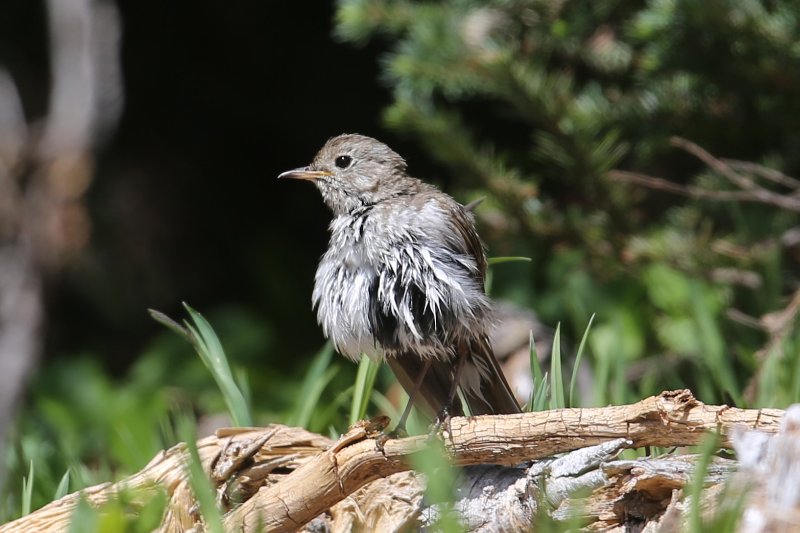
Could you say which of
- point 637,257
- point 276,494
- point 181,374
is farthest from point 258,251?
point 276,494

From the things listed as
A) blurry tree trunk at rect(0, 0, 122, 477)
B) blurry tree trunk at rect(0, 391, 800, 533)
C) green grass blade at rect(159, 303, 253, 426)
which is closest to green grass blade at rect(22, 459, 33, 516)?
blurry tree trunk at rect(0, 391, 800, 533)

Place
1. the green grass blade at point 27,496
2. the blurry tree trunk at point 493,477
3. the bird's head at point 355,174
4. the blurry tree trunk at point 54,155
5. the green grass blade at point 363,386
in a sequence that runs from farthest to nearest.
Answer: the blurry tree trunk at point 54,155
the bird's head at point 355,174
the green grass blade at point 363,386
the green grass blade at point 27,496
the blurry tree trunk at point 493,477

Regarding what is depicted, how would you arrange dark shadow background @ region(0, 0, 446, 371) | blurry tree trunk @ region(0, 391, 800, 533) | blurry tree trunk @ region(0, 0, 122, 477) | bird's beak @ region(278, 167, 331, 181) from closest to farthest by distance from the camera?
blurry tree trunk @ region(0, 391, 800, 533) < bird's beak @ region(278, 167, 331, 181) < blurry tree trunk @ region(0, 0, 122, 477) < dark shadow background @ region(0, 0, 446, 371)

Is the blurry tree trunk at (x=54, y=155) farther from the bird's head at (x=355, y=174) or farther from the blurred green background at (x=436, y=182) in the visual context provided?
the bird's head at (x=355, y=174)

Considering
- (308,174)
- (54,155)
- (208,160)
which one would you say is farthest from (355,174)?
(208,160)

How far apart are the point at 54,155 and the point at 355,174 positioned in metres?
2.94

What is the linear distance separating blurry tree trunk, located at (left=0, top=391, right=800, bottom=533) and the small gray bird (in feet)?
1.44

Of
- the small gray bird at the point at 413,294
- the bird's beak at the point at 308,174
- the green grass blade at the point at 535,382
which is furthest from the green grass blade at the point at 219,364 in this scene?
the green grass blade at the point at 535,382

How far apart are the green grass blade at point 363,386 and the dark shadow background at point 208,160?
3.29 meters

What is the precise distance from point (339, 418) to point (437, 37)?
1783 mm

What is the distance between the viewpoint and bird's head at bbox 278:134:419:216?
4.06m

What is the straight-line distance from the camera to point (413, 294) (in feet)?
11.8

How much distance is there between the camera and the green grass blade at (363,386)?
3.91 meters

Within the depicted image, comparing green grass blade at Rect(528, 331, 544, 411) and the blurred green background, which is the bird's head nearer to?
the blurred green background
